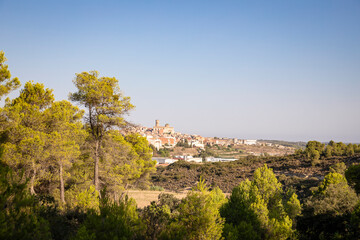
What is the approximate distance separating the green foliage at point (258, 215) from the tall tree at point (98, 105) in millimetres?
6938

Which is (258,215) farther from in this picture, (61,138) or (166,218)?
(61,138)

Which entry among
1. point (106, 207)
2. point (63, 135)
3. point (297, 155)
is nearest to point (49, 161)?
point (63, 135)

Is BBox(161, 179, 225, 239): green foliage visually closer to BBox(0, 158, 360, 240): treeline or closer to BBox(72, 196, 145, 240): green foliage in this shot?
BBox(0, 158, 360, 240): treeline

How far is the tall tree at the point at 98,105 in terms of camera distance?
13.0m

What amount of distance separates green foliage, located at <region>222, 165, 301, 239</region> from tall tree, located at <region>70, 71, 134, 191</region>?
6938 mm

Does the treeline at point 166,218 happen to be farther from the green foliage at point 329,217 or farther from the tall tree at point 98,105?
the tall tree at point 98,105

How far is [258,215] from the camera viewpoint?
11.9m

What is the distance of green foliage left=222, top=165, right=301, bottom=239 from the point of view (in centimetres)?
997

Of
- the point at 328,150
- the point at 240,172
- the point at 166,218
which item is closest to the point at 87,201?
the point at 166,218

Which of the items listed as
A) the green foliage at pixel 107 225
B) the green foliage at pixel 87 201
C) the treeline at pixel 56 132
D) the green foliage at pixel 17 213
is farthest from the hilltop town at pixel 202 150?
the green foliage at pixel 17 213

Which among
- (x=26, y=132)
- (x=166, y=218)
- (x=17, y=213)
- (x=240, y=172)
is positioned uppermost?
(x=26, y=132)

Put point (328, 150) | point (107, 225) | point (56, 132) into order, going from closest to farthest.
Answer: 1. point (107, 225)
2. point (56, 132)
3. point (328, 150)

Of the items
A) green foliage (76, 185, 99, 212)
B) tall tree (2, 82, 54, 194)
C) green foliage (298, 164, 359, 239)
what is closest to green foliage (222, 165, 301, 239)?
green foliage (298, 164, 359, 239)

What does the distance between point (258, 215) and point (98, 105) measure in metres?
9.37
